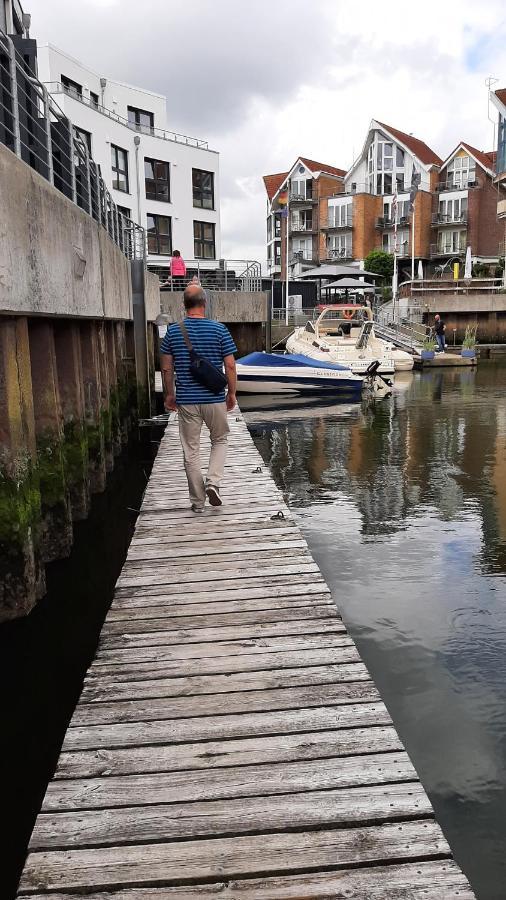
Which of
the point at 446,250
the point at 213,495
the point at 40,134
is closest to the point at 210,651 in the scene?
the point at 213,495

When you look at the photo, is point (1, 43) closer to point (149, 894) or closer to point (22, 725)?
point (22, 725)

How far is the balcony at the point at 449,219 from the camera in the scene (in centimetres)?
6162

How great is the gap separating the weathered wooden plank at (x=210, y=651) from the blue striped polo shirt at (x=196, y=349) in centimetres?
269

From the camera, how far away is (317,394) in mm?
24188

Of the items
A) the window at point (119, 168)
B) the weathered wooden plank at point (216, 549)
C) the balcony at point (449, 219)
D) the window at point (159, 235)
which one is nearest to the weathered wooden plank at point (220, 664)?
the weathered wooden plank at point (216, 549)

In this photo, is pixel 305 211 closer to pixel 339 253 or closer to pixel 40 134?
pixel 339 253

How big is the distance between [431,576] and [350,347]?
2177 centimetres

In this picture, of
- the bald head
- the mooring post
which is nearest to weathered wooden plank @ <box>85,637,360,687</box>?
the bald head

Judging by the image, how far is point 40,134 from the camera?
8.49 meters

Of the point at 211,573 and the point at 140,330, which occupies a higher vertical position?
the point at 140,330

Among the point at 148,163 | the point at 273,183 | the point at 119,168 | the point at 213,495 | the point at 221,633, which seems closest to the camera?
the point at 221,633

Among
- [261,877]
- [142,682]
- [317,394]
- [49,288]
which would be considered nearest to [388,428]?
[317,394]

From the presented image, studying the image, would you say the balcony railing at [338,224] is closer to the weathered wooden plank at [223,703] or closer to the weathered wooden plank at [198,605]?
the weathered wooden plank at [198,605]

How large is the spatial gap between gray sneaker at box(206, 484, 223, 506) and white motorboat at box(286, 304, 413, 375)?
21199 millimetres
